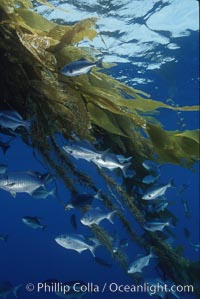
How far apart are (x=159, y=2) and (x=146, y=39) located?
113 inches

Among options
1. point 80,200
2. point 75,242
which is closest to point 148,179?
point 80,200

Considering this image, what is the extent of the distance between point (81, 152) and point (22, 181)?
0.89 m

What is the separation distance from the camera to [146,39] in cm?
1509

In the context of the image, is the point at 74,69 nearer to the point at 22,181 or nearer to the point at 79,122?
the point at 79,122

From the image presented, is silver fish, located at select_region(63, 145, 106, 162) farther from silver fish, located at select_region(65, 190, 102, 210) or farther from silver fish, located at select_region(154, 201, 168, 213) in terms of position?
silver fish, located at select_region(154, 201, 168, 213)

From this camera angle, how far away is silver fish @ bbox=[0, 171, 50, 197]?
13.8ft

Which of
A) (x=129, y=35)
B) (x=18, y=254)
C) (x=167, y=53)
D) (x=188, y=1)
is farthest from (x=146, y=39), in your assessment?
(x=18, y=254)

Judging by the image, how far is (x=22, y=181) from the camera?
4.24 meters

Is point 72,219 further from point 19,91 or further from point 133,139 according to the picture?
point 19,91

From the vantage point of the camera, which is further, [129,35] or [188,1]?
[129,35]

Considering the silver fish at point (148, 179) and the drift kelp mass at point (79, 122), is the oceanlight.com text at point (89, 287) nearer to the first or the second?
the drift kelp mass at point (79, 122)

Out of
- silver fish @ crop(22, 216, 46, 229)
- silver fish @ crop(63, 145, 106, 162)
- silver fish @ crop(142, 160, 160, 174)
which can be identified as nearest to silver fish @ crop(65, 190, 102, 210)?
silver fish @ crop(63, 145, 106, 162)

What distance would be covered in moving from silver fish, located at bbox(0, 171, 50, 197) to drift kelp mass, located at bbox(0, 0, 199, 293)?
0.01 m

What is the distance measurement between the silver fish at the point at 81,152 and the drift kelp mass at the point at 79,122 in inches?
0.5
